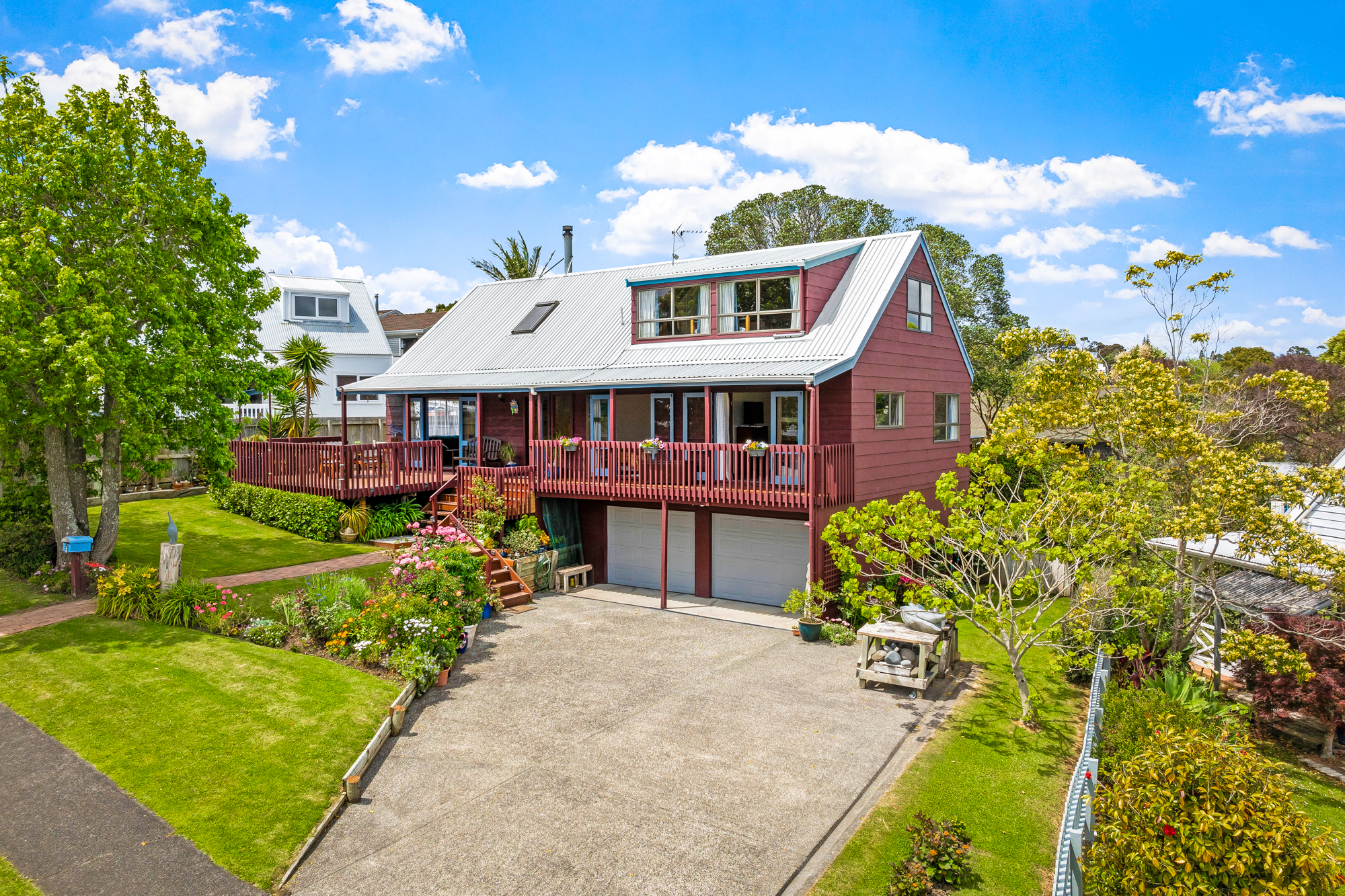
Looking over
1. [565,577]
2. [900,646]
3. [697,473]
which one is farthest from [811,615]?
[565,577]

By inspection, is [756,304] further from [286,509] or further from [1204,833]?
[1204,833]

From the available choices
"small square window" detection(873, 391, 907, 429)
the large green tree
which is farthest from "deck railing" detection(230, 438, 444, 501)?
"small square window" detection(873, 391, 907, 429)

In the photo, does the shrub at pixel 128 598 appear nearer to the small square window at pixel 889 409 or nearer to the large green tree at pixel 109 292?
the large green tree at pixel 109 292

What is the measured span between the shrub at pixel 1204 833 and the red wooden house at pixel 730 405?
32.8 feet

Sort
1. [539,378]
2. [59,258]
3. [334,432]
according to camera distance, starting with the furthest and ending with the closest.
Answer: [334,432] → [539,378] → [59,258]

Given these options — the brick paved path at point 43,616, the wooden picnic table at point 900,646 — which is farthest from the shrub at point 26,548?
the wooden picnic table at point 900,646

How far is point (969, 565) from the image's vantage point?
13320 mm

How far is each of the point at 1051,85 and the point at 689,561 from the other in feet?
58.4

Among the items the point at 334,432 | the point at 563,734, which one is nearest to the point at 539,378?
the point at 563,734

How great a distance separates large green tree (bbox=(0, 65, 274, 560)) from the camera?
14.5m

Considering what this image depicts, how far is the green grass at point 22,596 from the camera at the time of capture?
14.9m

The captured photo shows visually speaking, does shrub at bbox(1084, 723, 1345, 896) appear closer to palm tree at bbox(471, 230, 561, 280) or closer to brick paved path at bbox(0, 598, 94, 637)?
brick paved path at bbox(0, 598, 94, 637)

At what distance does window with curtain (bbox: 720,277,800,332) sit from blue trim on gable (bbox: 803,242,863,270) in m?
0.60

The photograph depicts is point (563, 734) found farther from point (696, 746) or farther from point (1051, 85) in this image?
point (1051, 85)
